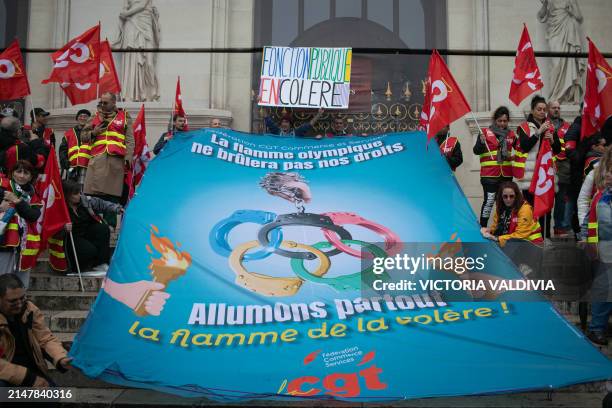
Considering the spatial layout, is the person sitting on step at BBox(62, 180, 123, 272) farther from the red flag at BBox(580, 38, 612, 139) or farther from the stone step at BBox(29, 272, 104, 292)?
the red flag at BBox(580, 38, 612, 139)

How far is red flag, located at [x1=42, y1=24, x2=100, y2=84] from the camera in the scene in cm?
889

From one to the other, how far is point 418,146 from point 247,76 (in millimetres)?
4996

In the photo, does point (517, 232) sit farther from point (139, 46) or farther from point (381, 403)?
point (139, 46)

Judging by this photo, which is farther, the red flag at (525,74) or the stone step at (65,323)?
the red flag at (525,74)

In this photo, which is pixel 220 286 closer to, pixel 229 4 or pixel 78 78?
pixel 78 78

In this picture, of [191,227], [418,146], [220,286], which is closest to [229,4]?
[418,146]

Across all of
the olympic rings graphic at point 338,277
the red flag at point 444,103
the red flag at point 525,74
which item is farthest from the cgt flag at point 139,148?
the red flag at point 525,74

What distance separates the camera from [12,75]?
900 cm

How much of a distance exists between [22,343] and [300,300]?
2.22m

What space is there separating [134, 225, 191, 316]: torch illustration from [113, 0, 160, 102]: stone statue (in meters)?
5.93

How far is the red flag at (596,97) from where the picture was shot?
6.89 meters

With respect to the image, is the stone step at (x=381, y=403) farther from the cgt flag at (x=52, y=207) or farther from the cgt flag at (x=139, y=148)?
the cgt flag at (x=139, y=148)

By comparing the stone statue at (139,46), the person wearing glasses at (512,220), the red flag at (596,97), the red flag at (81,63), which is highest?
the stone statue at (139,46)

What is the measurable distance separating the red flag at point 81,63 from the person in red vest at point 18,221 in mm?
2610
